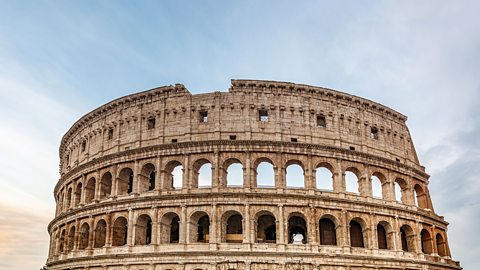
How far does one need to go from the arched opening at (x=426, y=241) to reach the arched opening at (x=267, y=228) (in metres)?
11.5

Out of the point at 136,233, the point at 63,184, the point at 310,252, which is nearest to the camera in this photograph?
the point at 310,252

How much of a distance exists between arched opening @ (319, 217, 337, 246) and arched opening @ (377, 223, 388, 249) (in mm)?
3455

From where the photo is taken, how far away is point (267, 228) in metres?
30.5

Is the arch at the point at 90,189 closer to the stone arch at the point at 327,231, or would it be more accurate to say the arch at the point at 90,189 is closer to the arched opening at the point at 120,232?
the arched opening at the point at 120,232

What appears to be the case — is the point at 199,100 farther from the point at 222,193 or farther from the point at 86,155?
the point at 86,155

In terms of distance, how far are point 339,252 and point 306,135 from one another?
7.90 m

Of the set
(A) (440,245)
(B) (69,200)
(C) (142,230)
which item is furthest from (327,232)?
(B) (69,200)

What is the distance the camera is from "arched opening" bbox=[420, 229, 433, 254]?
3322 cm

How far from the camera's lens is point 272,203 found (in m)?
28.6

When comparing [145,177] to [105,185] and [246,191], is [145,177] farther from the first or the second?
[246,191]

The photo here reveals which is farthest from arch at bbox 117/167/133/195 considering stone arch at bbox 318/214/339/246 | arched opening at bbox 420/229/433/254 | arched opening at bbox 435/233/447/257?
arched opening at bbox 435/233/447/257

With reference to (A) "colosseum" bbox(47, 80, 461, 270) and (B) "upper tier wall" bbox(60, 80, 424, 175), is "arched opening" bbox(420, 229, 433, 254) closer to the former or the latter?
(A) "colosseum" bbox(47, 80, 461, 270)

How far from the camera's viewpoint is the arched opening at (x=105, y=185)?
33.0 meters

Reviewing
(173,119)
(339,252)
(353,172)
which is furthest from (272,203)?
(173,119)
